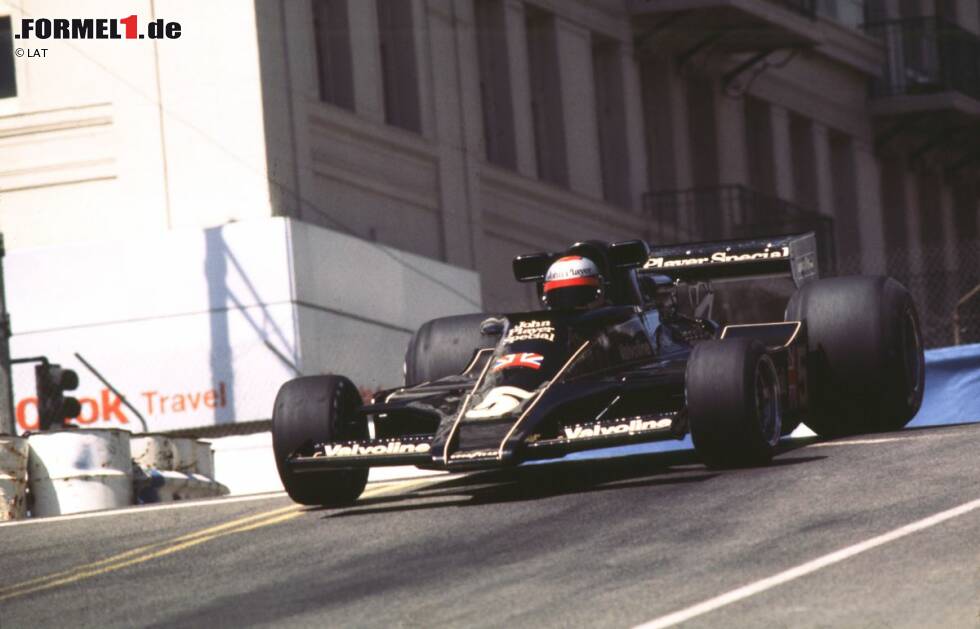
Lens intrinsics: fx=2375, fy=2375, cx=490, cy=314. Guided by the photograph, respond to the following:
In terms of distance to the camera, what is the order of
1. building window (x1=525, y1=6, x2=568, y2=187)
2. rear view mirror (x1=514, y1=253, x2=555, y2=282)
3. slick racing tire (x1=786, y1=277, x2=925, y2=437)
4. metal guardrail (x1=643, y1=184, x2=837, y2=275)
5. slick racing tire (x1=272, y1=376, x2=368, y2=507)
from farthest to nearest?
metal guardrail (x1=643, y1=184, x2=837, y2=275), building window (x1=525, y1=6, x2=568, y2=187), slick racing tire (x1=786, y1=277, x2=925, y2=437), rear view mirror (x1=514, y1=253, x2=555, y2=282), slick racing tire (x1=272, y1=376, x2=368, y2=507)

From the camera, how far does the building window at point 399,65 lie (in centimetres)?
2758

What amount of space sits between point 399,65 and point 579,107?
4.79 meters

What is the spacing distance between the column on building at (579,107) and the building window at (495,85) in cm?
147

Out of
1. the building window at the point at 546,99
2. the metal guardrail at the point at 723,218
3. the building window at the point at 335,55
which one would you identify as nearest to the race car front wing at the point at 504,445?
the building window at the point at 335,55

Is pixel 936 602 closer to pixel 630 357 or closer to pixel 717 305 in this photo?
pixel 630 357

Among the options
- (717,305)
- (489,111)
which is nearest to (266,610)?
(717,305)

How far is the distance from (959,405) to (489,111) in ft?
43.6

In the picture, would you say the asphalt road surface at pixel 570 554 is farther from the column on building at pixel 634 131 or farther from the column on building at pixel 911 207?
the column on building at pixel 911 207

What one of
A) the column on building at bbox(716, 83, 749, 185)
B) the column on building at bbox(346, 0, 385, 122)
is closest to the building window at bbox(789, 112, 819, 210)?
the column on building at bbox(716, 83, 749, 185)

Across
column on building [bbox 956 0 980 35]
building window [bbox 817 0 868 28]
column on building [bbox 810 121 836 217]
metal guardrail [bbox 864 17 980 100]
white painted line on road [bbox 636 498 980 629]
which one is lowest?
white painted line on road [bbox 636 498 980 629]

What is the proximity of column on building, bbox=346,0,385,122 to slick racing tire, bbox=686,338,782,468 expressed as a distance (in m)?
14.1

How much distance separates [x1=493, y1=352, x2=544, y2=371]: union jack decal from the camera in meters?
12.9

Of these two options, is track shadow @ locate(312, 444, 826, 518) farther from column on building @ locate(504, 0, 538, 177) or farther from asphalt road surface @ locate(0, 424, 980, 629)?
column on building @ locate(504, 0, 538, 177)

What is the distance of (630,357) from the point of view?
44.6 ft
